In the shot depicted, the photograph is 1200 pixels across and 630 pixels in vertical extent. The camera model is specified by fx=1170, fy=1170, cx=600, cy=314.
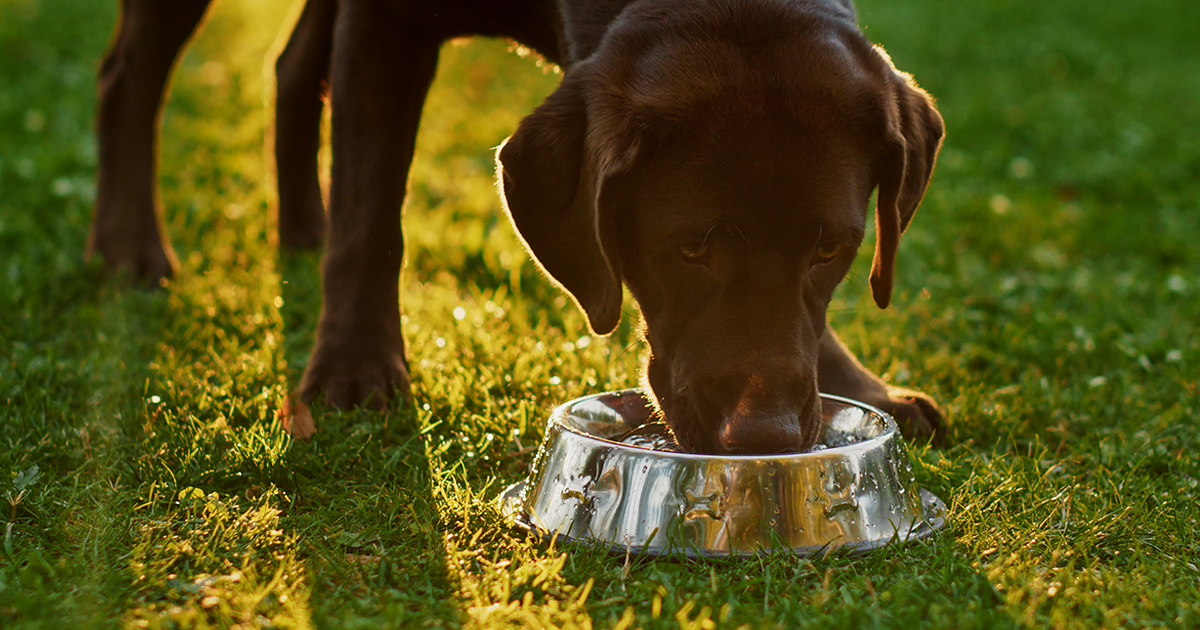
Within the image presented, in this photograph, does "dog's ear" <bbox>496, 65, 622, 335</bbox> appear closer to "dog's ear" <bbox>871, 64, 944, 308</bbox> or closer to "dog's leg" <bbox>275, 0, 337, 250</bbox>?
"dog's ear" <bbox>871, 64, 944, 308</bbox>

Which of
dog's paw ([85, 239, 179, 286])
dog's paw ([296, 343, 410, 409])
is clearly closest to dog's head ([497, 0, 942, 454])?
dog's paw ([296, 343, 410, 409])

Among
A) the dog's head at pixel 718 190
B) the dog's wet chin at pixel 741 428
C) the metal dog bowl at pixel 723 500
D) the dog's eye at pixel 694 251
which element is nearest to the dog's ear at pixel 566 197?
the dog's head at pixel 718 190

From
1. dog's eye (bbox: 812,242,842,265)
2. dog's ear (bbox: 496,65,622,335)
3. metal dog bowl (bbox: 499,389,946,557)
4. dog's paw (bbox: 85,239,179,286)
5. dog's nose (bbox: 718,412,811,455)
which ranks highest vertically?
dog's ear (bbox: 496,65,622,335)

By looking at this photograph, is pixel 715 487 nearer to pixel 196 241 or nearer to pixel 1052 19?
pixel 196 241

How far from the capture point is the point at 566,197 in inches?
104

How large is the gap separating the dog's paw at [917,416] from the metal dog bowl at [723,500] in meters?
0.63

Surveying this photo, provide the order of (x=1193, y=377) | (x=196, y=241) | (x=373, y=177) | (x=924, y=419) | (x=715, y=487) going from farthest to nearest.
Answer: (x=196, y=241)
(x=1193, y=377)
(x=373, y=177)
(x=924, y=419)
(x=715, y=487)

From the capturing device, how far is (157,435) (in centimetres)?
282

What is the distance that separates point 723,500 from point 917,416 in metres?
1.05

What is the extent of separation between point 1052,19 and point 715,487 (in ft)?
49.0

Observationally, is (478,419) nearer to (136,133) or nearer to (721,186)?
(721,186)

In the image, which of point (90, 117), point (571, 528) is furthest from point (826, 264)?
point (90, 117)

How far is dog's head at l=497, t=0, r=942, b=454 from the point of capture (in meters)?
2.48

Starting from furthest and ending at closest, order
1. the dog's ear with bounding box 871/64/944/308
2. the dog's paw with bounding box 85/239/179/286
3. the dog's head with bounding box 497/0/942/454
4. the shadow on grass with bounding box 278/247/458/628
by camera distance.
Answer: the dog's paw with bounding box 85/239/179/286
the dog's ear with bounding box 871/64/944/308
the dog's head with bounding box 497/0/942/454
the shadow on grass with bounding box 278/247/458/628
